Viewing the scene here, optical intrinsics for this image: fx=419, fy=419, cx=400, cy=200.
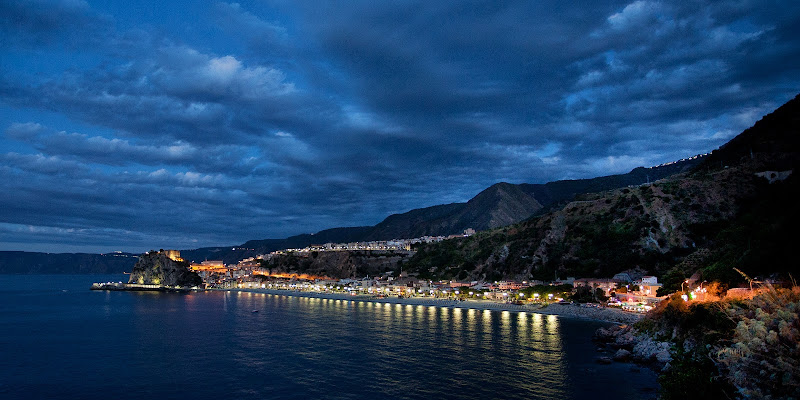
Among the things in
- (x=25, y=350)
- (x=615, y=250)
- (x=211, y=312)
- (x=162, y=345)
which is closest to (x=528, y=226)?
(x=615, y=250)

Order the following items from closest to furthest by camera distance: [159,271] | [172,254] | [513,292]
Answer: [513,292] < [159,271] < [172,254]

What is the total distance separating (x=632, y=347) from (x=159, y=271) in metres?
177

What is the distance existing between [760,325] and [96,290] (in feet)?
687

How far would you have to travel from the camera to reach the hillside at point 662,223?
92.4 metres

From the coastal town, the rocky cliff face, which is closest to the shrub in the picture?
the coastal town

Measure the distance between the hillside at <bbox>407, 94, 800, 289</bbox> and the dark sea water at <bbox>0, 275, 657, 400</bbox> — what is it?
33486 millimetres

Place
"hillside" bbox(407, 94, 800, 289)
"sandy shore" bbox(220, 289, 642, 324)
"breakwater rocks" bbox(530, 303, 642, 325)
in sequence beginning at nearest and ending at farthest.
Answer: "breakwater rocks" bbox(530, 303, 642, 325), "sandy shore" bbox(220, 289, 642, 324), "hillside" bbox(407, 94, 800, 289)

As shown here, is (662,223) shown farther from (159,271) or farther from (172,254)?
(172,254)

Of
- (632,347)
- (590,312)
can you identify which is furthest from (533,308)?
(632,347)

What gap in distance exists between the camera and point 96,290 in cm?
16975

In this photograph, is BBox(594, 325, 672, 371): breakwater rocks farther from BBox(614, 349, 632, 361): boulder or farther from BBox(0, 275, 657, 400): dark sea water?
BBox(0, 275, 657, 400): dark sea water

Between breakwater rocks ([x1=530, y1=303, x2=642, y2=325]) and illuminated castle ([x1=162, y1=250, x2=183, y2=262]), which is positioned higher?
illuminated castle ([x1=162, y1=250, x2=183, y2=262])

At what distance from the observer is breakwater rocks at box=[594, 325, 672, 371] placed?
134 feet

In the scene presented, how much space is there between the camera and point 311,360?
44062 millimetres
